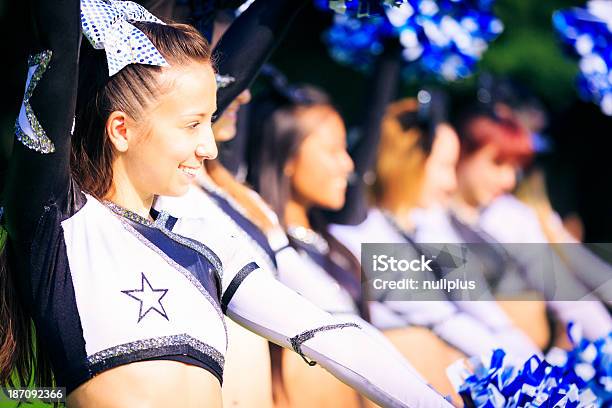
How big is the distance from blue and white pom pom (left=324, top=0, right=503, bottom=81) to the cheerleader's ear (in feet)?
4.16

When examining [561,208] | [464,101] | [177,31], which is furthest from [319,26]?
[177,31]

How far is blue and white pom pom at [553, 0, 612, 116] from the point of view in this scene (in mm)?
3559

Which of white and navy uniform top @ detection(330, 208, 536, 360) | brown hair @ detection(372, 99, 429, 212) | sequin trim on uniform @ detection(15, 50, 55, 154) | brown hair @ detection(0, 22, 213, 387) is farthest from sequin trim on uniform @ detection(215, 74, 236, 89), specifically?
brown hair @ detection(372, 99, 429, 212)

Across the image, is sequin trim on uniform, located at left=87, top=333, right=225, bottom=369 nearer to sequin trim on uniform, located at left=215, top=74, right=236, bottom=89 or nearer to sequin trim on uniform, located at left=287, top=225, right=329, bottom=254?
sequin trim on uniform, located at left=215, top=74, right=236, bottom=89

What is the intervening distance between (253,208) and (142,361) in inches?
46.9

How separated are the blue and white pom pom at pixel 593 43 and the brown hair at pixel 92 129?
7.06 feet

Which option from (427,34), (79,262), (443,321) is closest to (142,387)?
(79,262)

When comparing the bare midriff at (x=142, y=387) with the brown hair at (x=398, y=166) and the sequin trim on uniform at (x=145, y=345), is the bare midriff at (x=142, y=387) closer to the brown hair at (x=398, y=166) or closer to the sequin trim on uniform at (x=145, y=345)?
the sequin trim on uniform at (x=145, y=345)

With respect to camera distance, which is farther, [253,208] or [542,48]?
[542,48]

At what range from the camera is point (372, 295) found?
115 inches

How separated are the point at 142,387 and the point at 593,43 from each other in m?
2.59

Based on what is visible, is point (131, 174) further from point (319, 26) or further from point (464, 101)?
point (464, 101)

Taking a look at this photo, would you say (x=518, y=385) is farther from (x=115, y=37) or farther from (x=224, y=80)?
(x=115, y=37)

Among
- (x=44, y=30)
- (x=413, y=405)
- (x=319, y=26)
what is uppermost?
(x=44, y=30)
